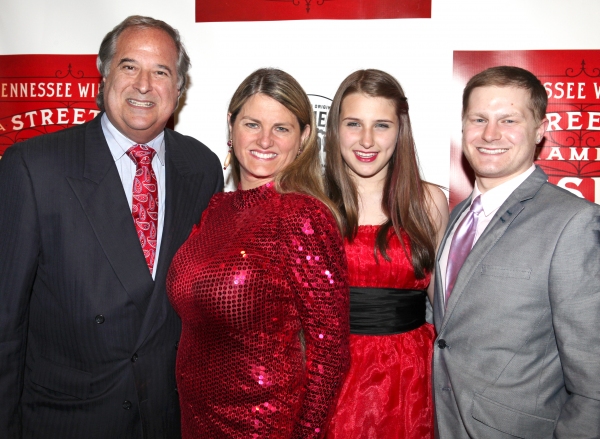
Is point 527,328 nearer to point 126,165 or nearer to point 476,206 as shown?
point 476,206

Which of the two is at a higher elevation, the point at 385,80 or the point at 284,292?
the point at 385,80

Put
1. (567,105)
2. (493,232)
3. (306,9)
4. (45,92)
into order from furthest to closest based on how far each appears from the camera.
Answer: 1. (45,92)
2. (306,9)
3. (567,105)
4. (493,232)

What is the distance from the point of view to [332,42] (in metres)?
2.55

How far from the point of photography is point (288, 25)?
102 inches

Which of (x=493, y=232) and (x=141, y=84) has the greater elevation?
(x=141, y=84)

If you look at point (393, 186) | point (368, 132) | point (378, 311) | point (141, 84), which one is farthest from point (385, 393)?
point (141, 84)

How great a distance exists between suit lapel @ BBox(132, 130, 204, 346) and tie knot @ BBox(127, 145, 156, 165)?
11 cm

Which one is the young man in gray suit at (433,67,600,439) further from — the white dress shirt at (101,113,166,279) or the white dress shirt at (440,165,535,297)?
the white dress shirt at (101,113,166,279)

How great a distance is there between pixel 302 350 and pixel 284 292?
0.20m

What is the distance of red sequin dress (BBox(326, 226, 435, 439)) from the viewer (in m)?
1.71

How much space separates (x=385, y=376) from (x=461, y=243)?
52 centimetres

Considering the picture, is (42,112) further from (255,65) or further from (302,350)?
(302,350)

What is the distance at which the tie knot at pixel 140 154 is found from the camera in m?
1.82

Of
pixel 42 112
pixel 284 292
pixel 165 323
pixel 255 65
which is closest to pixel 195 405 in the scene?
pixel 165 323
